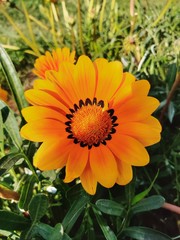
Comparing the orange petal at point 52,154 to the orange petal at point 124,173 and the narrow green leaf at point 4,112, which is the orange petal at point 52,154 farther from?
the narrow green leaf at point 4,112

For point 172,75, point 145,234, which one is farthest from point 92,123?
point 172,75

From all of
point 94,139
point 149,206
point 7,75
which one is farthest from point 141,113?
point 7,75

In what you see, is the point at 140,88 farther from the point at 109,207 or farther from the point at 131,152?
the point at 109,207

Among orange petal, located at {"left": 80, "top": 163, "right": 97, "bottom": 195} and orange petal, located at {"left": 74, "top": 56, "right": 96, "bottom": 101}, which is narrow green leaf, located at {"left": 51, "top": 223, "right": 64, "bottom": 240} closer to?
orange petal, located at {"left": 80, "top": 163, "right": 97, "bottom": 195}

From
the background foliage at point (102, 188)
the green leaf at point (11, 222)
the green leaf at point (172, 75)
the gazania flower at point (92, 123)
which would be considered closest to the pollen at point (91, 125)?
the gazania flower at point (92, 123)

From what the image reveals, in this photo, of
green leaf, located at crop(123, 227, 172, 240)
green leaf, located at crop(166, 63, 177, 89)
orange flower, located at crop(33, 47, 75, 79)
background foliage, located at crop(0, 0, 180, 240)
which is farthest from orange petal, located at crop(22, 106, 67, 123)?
green leaf, located at crop(166, 63, 177, 89)

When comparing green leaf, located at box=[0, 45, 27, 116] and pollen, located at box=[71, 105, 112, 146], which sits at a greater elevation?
green leaf, located at box=[0, 45, 27, 116]

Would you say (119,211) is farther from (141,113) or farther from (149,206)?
(141,113)
